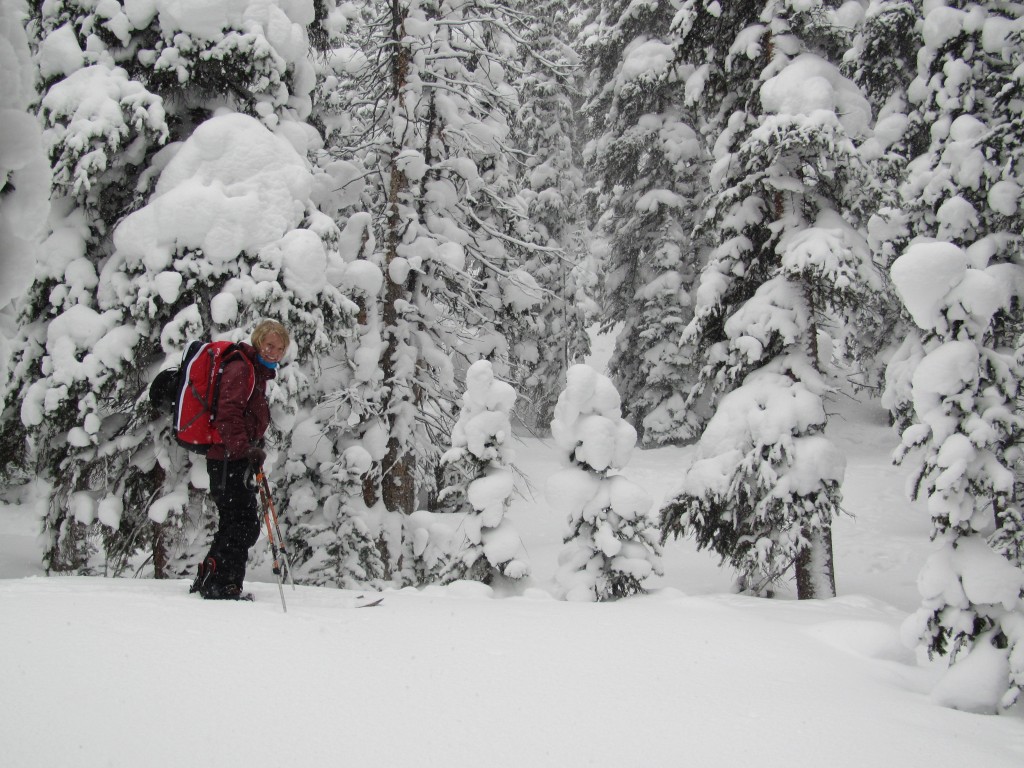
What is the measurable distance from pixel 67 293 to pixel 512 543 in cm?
603

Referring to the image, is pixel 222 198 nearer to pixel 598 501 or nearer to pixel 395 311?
pixel 395 311

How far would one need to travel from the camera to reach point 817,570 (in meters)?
9.43

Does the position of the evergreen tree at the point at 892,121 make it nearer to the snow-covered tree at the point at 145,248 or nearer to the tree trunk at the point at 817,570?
the tree trunk at the point at 817,570

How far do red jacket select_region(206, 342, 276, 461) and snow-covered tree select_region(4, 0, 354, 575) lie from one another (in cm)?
175

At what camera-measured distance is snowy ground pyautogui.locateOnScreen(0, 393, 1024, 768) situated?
2.93 meters

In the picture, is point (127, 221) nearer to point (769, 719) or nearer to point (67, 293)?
point (67, 293)

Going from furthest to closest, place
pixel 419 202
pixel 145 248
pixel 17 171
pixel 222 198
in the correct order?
1. pixel 419 202
2. pixel 222 198
3. pixel 145 248
4. pixel 17 171

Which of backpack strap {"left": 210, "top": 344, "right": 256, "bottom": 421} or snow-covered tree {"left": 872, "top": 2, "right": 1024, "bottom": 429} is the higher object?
snow-covered tree {"left": 872, "top": 2, "right": 1024, "bottom": 429}

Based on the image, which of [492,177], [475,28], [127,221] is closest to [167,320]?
[127,221]

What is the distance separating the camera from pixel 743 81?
11.0 m

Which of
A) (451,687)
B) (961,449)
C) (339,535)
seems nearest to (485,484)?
(339,535)

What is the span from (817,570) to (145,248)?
9.63 meters

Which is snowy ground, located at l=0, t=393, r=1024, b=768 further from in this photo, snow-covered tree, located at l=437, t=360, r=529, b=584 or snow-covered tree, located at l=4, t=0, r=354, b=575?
Answer: snow-covered tree, located at l=4, t=0, r=354, b=575

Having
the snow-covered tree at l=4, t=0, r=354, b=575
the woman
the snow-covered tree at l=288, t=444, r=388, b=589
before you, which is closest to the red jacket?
the woman
